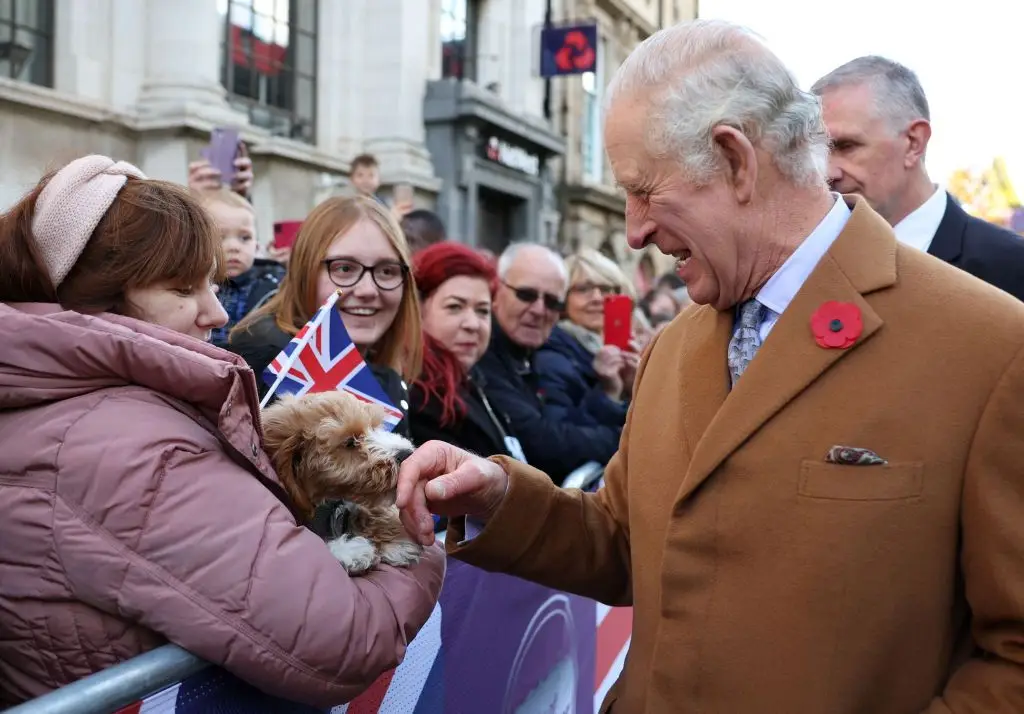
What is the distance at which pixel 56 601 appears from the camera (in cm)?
166

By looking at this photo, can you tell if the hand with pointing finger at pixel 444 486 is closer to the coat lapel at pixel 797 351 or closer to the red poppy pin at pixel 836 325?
the coat lapel at pixel 797 351

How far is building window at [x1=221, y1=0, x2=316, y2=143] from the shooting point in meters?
12.6

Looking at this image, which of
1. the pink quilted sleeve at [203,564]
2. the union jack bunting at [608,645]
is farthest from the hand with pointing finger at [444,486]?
the union jack bunting at [608,645]

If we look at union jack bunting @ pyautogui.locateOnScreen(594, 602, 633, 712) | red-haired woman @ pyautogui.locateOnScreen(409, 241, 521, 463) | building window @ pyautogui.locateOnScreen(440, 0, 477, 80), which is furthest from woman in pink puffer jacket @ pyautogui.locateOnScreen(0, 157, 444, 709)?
building window @ pyautogui.locateOnScreen(440, 0, 477, 80)

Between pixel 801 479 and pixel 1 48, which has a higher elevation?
pixel 1 48

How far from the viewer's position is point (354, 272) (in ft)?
11.3

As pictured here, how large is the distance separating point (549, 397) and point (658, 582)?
3025mm

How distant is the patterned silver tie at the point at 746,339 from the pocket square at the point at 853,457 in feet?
0.94

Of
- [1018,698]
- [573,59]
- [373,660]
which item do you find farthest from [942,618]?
[573,59]

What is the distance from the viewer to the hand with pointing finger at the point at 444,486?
75.5 inches

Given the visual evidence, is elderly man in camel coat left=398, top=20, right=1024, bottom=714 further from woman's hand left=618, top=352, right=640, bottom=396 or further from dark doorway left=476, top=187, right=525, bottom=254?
dark doorway left=476, top=187, right=525, bottom=254

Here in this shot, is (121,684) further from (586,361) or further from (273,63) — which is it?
(273,63)

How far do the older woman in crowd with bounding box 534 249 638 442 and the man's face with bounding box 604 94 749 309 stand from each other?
105 inches

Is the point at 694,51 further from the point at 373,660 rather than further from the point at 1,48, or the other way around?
the point at 1,48
